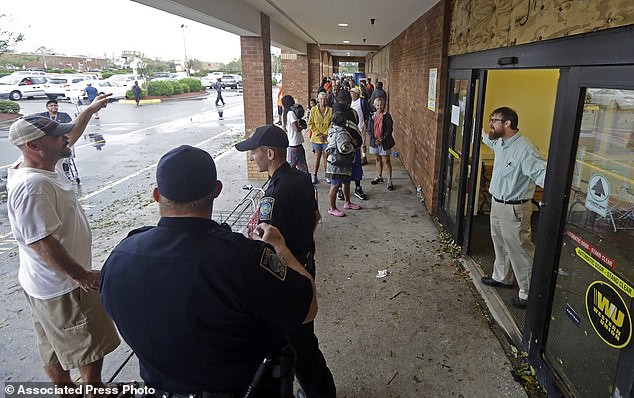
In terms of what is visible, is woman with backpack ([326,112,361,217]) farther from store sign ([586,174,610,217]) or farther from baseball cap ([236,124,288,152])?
store sign ([586,174,610,217])

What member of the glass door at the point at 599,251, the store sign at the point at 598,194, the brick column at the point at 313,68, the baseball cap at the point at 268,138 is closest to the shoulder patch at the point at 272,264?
the baseball cap at the point at 268,138

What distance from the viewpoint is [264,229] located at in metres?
1.82

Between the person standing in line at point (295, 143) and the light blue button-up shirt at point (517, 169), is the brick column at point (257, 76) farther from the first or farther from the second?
the light blue button-up shirt at point (517, 169)

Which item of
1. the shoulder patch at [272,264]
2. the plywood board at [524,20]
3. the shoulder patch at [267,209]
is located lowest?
the shoulder patch at [267,209]

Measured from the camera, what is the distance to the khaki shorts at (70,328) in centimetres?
239

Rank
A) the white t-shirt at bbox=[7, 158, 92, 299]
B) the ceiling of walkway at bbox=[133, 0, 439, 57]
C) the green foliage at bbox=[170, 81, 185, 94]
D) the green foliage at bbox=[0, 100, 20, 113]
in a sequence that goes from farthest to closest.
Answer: the green foliage at bbox=[170, 81, 185, 94] < the green foliage at bbox=[0, 100, 20, 113] < the ceiling of walkway at bbox=[133, 0, 439, 57] < the white t-shirt at bbox=[7, 158, 92, 299]

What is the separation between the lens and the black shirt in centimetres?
238

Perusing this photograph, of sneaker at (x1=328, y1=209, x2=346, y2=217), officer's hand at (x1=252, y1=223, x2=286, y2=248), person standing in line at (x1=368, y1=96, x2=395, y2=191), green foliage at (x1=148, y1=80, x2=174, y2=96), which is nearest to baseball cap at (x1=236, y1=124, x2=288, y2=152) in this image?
officer's hand at (x1=252, y1=223, x2=286, y2=248)

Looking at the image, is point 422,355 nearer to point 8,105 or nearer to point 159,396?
point 159,396

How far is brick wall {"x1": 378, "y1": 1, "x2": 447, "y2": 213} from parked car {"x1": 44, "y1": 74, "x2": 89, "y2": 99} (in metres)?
23.2

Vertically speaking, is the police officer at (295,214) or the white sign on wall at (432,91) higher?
the white sign on wall at (432,91)

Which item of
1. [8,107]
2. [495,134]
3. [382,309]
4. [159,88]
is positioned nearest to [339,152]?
[495,134]

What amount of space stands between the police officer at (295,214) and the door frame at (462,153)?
2590 mm

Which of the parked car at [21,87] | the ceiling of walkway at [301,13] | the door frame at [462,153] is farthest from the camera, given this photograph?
the parked car at [21,87]
